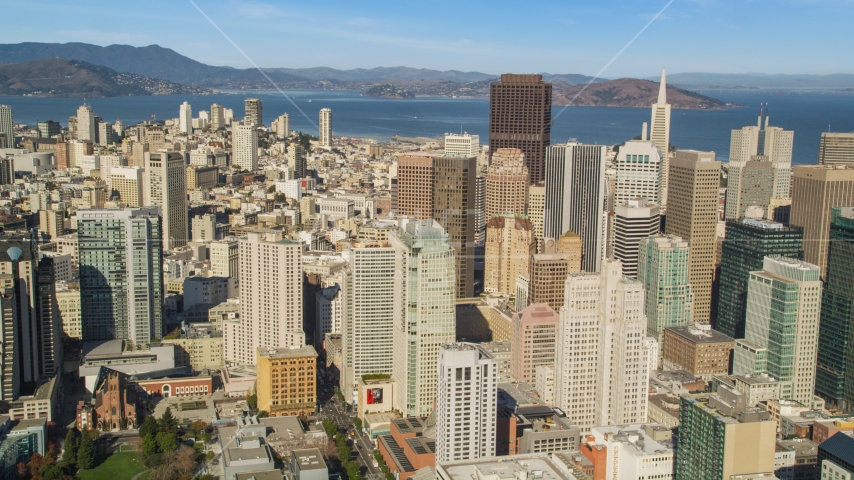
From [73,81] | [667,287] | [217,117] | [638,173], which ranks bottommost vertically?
[667,287]

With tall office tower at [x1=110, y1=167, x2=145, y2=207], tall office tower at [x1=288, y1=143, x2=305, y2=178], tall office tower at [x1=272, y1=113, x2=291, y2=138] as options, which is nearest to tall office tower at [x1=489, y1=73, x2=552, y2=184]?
tall office tower at [x1=110, y1=167, x2=145, y2=207]

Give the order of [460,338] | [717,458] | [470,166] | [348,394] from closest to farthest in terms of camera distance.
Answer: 1. [717,458]
2. [348,394]
3. [460,338]
4. [470,166]

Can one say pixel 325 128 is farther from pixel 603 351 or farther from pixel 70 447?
pixel 70 447

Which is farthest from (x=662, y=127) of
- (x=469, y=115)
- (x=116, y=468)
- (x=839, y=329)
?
(x=116, y=468)

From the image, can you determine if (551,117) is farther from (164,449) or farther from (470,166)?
(164,449)

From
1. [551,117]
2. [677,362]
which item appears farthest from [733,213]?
[677,362]

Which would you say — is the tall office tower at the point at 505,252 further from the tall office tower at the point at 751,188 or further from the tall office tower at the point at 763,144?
the tall office tower at the point at 763,144
